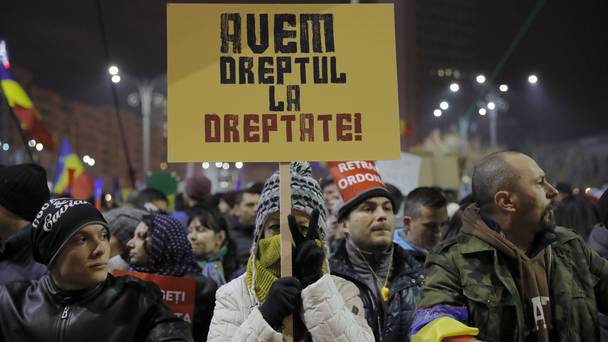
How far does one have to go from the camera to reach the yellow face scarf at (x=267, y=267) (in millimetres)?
3016

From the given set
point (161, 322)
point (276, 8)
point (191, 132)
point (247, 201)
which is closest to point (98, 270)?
point (161, 322)

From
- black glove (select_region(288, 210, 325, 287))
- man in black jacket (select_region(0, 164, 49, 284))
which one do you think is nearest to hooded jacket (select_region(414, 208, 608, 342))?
black glove (select_region(288, 210, 325, 287))

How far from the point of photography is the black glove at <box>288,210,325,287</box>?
9.45ft

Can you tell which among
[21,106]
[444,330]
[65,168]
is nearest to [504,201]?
[444,330]

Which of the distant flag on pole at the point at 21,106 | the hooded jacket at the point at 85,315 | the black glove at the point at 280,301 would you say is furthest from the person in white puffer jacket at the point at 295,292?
the distant flag on pole at the point at 21,106

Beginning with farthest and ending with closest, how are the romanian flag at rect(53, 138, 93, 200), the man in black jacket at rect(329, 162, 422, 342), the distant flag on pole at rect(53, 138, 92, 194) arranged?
1. the distant flag on pole at rect(53, 138, 92, 194)
2. the romanian flag at rect(53, 138, 93, 200)
3. the man in black jacket at rect(329, 162, 422, 342)

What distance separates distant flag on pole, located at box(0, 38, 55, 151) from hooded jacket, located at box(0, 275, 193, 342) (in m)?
6.13

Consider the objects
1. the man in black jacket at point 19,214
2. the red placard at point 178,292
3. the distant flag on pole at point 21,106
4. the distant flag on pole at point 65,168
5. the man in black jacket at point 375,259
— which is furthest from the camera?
the distant flag on pole at point 65,168

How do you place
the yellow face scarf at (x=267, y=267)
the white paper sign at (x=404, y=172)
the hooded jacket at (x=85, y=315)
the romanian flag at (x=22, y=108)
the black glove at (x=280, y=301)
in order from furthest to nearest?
the romanian flag at (x=22, y=108)
the white paper sign at (x=404, y=172)
the yellow face scarf at (x=267, y=267)
the hooded jacket at (x=85, y=315)
the black glove at (x=280, y=301)

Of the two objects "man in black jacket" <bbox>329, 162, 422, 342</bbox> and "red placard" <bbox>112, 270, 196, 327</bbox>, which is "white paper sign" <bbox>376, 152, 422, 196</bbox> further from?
"red placard" <bbox>112, 270, 196, 327</bbox>

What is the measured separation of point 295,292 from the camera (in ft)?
9.07

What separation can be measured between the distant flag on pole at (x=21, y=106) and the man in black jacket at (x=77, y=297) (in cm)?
608

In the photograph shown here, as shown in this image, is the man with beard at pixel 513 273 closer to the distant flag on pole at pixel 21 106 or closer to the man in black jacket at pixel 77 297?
the man in black jacket at pixel 77 297

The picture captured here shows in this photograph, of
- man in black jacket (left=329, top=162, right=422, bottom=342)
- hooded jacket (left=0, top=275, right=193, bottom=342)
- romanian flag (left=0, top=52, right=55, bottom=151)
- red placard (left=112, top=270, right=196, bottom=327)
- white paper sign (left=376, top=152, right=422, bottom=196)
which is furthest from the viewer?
romanian flag (left=0, top=52, right=55, bottom=151)
